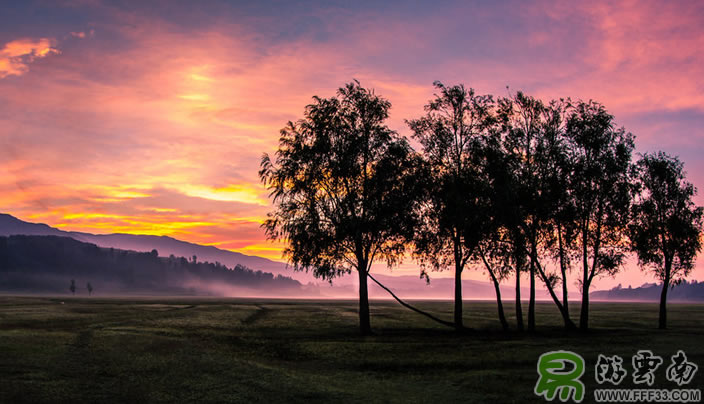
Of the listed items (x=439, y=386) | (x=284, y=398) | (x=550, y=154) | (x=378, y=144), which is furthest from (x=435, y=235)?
(x=284, y=398)

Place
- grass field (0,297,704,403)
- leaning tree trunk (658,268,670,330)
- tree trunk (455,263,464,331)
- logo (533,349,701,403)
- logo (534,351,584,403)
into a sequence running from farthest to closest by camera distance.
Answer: leaning tree trunk (658,268,670,330)
tree trunk (455,263,464,331)
grass field (0,297,704,403)
logo (534,351,584,403)
logo (533,349,701,403)

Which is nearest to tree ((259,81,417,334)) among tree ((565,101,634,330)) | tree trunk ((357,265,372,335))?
tree trunk ((357,265,372,335))

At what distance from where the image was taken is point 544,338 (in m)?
49.3

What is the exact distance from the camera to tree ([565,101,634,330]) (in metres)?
58.9

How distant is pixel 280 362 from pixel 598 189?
43.0 meters

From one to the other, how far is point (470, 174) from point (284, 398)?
36768mm

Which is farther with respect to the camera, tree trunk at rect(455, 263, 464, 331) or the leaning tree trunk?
the leaning tree trunk

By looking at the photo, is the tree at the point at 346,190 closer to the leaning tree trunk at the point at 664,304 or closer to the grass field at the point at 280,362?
the grass field at the point at 280,362

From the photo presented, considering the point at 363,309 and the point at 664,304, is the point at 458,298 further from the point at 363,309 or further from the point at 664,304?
the point at 664,304

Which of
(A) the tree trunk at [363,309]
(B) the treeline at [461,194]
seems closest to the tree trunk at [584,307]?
(B) the treeline at [461,194]

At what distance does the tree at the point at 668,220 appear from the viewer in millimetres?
65062

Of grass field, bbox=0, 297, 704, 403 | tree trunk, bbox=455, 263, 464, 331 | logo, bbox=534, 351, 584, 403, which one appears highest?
tree trunk, bbox=455, 263, 464, 331

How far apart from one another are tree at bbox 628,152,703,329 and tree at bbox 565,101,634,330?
607 cm

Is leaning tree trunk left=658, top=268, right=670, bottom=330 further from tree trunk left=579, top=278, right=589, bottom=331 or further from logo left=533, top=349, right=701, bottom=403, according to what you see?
logo left=533, top=349, right=701, bottom=403
